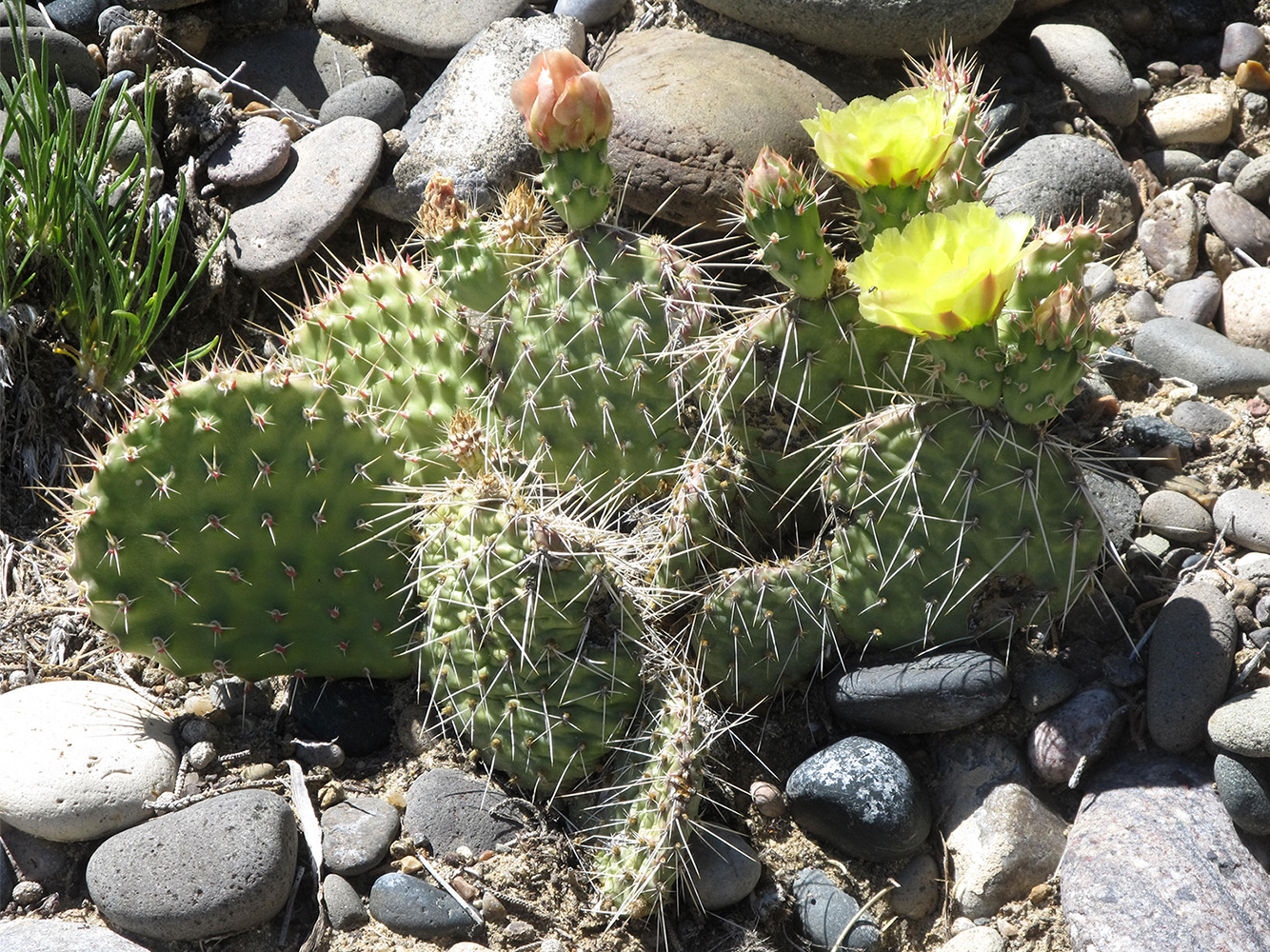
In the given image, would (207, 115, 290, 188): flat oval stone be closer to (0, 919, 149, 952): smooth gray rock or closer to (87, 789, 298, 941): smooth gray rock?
(87, 789, 298, 941): smooth gray rock

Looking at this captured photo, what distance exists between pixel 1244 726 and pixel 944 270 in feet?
3.59

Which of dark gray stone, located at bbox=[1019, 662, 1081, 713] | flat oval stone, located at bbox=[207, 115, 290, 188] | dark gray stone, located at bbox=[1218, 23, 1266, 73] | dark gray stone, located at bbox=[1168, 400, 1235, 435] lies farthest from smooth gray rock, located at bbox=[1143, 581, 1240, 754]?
flat oval stone, located at bbox=[207, 115, 290, 188]

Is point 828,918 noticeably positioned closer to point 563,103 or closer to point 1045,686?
point 1045,686

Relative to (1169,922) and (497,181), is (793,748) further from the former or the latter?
(497,181)

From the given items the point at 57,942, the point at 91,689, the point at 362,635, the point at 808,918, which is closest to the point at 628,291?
the point at 362,635

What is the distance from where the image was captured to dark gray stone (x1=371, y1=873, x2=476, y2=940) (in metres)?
2.29

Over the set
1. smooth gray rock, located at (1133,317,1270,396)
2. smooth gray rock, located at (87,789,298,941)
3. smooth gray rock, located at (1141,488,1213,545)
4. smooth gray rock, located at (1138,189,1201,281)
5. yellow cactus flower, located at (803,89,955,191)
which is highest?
yellow cactus flower, located at (803,89,955,191)

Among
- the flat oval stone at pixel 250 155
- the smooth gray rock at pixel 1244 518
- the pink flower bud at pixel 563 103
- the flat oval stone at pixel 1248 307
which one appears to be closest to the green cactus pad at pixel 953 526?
the smooth gray rock at pixel 1244 518

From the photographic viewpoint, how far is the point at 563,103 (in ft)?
7.61

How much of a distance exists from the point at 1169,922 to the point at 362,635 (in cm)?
179

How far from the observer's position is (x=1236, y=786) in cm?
221

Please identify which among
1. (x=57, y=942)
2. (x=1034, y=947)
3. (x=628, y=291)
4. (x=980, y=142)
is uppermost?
(x=980, y=142)

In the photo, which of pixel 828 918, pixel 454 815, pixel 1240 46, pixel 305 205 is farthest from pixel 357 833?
pixel 1240 46

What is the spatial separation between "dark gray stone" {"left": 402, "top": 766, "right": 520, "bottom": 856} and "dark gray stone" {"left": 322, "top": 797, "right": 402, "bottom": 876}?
0.16 feet
